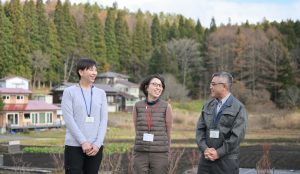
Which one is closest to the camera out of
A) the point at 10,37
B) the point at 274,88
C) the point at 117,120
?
the point at 117,120

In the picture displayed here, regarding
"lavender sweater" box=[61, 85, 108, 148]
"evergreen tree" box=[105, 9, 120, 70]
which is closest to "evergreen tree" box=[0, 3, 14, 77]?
"evergreen tree" box=[105, 9, 120, 70]

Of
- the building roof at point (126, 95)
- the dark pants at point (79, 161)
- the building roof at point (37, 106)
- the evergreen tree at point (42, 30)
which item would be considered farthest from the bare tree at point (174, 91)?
the dark pants at point (79, 161)

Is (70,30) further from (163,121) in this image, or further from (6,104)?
(163,121)

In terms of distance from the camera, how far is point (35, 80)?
50.0 metres

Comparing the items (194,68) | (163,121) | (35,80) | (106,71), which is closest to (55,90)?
(35,80)

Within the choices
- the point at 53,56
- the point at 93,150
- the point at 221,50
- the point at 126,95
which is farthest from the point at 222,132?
the point at 221,50

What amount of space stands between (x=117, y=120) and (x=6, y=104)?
8944 millimetres

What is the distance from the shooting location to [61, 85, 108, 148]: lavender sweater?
387 centimetres

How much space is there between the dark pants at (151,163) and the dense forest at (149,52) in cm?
3873

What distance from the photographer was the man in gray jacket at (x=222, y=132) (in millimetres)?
3729

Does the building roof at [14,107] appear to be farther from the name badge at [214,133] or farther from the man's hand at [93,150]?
the name badge at [214,133]

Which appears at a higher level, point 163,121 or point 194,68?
point 194,68

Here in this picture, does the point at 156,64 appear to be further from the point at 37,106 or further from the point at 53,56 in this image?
the point at 37,106

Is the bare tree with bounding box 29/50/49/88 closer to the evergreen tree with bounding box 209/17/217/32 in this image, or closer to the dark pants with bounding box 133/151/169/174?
the evergreen tree with bounding box 209/17/217/32
